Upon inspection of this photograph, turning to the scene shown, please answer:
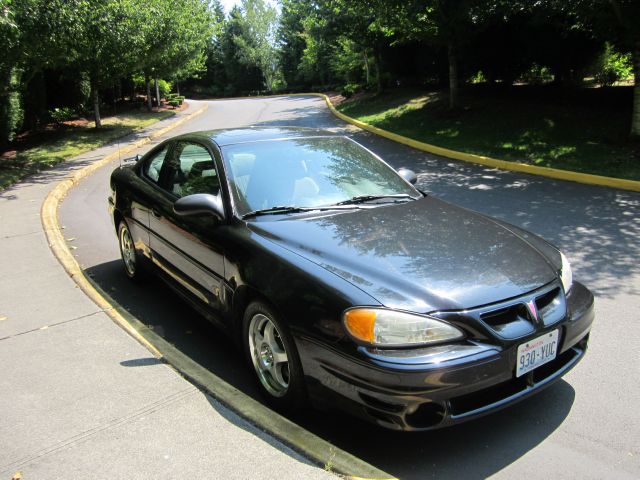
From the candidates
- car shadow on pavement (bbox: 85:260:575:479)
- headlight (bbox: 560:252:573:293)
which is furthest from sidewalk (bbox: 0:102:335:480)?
headlight (bbox: 560:252:573:293)

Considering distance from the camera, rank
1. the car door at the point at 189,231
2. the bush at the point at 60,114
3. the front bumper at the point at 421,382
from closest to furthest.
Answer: the front bumper at the point at 421,382 < the car door at the point at 189,231 < the bush at the point at 60,114

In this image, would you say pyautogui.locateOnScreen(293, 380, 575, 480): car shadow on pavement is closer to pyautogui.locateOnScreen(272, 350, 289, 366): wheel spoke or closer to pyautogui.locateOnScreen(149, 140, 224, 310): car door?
pyautogui.locateOnScreen(272, 350, 289, 366): wheel spoke

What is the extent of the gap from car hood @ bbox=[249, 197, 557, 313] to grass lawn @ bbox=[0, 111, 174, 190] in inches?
400

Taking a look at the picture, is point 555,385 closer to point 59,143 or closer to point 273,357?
point 273,357

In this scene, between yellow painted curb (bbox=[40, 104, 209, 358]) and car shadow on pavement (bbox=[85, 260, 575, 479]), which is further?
yellow painted curb (bbox=[40, 104, 209, 358])

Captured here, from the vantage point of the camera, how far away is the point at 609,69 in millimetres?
16500

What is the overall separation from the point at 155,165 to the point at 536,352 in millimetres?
3690

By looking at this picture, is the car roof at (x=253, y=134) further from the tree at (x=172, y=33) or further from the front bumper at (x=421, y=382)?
the tree at (x=172, y=33)

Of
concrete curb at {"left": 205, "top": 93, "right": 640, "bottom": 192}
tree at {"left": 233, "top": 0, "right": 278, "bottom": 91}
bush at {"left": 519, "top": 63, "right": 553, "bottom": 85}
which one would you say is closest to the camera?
concrete curb at {"left": 205, "top": 93, "right": 640, "bottom": 192}

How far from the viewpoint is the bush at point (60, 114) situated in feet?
71.6

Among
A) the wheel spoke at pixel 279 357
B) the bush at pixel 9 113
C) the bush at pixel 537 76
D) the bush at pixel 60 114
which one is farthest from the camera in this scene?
the bush at pixel 60 114

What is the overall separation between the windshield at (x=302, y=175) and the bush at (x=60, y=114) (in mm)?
20445

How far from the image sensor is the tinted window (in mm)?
4113

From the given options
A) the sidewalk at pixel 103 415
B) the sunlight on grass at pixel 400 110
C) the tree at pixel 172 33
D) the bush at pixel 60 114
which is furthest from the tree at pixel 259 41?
the sidewalk at pixel 103 415
